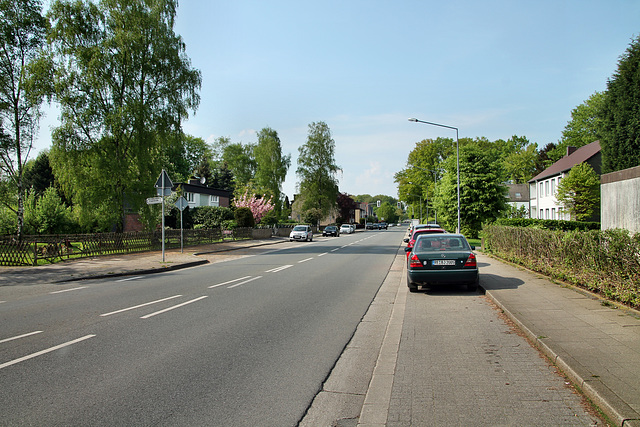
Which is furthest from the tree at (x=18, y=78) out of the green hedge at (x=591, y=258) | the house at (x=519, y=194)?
the house at (x=519, y=194)

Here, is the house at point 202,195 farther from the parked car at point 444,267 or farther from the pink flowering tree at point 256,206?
the parked car at point 444,267

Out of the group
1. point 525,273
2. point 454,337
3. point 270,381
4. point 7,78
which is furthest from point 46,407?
point 7,78

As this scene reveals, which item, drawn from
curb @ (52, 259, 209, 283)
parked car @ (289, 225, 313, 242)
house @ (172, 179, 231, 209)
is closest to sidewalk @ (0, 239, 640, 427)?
curb @ (52, 259, 209, 283)

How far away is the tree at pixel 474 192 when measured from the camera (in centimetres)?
3606

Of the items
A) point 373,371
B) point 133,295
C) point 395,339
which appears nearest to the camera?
point 373,371

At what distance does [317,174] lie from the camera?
72.4 meters

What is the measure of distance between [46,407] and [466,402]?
374 centimetres

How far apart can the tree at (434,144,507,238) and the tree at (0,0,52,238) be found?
96.1 ft

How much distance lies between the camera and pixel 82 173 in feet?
88.4

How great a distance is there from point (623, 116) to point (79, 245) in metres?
35.1

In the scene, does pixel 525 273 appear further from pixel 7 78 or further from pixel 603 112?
pixel 7 78

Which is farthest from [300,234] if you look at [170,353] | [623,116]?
[170,353]

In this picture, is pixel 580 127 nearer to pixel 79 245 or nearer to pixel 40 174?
pixel 79 245

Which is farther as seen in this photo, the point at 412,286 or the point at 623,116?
the point at 623,116
